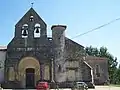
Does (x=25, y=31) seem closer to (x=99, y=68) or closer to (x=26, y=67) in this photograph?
(x=26, y=67)

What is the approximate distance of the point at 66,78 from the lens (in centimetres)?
4275

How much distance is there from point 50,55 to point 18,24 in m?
7.95

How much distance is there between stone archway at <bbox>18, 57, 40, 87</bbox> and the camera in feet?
139

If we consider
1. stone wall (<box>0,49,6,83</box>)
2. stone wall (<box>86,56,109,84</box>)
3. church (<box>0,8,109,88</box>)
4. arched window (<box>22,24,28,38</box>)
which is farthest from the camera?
stone wall (<box>86,56,109,84</box>)

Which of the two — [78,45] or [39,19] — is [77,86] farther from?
[39,19]

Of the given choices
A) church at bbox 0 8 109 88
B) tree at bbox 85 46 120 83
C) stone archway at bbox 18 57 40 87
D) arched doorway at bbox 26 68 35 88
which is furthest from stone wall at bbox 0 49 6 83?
tree at bbox 85 46 120 83

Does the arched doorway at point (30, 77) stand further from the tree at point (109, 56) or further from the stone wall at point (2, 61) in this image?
the tree at point (109, 56)

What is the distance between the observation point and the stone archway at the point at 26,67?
42.4 m

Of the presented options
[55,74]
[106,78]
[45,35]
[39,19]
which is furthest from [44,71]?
[106,78]

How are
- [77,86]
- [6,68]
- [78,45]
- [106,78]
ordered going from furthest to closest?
[106,78] → [78,45] → [6,68] → [77,86]

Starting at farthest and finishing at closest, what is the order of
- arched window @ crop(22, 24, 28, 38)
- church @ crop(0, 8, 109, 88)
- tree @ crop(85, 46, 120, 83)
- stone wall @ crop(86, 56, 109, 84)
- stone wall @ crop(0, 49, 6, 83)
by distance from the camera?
tree @ crop(85, 46, 120, 83) < stone wall @ crop(86, 56, 109, 84) < arched window @ crop(22, 24, 28, 38) < stone wall @ crop(0, 49, 6, 83) < church @ crop(0, 8, 109, 88)

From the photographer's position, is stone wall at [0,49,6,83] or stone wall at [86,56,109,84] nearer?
stone wall at [0,49,6,83]

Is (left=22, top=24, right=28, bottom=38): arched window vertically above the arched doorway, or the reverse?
(left=22, top=24, right=28, bottom=38): arched window

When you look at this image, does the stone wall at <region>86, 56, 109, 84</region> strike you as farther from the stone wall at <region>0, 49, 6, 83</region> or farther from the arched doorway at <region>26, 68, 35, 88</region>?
the stone wall at <region>0, 49, 6, 83</region>
